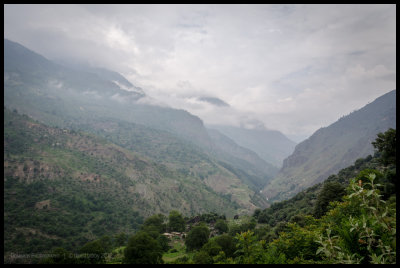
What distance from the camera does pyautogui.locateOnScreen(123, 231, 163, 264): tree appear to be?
3002cm

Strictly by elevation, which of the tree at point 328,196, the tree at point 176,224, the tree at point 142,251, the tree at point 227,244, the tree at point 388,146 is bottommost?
the tree at point 176,224

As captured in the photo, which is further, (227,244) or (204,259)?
(227,244)

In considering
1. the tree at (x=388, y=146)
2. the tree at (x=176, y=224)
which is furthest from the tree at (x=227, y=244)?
the tree at (x=176, y=224)

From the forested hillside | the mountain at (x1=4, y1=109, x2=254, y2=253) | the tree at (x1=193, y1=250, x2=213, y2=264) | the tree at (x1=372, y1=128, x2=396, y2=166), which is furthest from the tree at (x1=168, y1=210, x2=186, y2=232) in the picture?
the tree at (x1=372, y1=128, x2=396, y2=166)

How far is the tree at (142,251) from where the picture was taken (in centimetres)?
3002

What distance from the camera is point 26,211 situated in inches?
3516

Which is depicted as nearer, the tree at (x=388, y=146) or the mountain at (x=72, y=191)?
the tree at (x=388, y=146)

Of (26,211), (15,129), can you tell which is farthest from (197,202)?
(15,129)

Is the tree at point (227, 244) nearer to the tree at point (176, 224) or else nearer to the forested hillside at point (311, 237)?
the forested hillside at point (311, 237)

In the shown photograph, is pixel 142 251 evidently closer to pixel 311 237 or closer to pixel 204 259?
pixel 204 259

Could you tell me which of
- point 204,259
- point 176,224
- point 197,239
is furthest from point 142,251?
point 176,224

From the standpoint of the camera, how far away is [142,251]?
30.9 meters

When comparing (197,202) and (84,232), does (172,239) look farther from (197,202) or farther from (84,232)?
(197,202)

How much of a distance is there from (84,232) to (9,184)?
48143 millimetres
